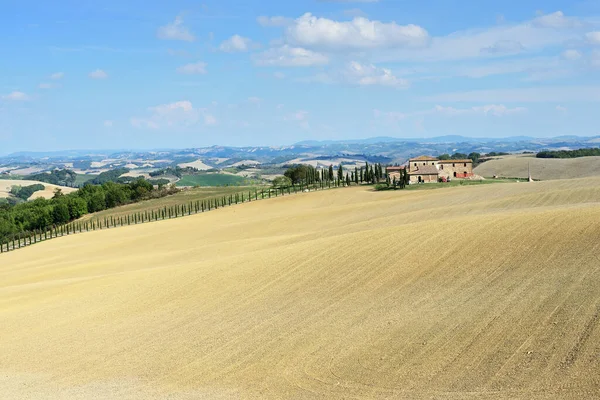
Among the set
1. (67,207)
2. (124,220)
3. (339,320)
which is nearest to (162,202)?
(67,207)

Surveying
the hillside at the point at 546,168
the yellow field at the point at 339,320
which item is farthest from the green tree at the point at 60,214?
the hillside at the point at 546,168

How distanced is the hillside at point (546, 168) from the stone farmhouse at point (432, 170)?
67.9 ft

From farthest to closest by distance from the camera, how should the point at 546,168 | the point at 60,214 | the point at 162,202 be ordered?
the point at 546,168 → the point at 162,202 → the point at 60,214

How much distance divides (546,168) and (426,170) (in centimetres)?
5002

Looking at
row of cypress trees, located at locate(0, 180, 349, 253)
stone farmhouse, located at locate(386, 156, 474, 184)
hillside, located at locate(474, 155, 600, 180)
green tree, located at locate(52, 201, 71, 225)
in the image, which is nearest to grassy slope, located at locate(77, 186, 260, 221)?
green tree, located at locate(52, 201, 71, 225)

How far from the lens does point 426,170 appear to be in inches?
4493

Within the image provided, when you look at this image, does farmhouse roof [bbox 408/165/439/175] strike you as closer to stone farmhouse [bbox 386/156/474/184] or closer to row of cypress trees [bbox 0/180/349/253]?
stone farmhouse [bbox 386/156/474/184]

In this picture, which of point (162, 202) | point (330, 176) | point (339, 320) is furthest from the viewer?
point (330, 176)

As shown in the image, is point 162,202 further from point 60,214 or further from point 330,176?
point 330,176

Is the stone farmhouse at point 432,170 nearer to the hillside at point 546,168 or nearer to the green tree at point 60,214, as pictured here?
the hillside at point 546,168

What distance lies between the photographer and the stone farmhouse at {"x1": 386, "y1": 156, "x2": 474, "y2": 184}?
111625 mm

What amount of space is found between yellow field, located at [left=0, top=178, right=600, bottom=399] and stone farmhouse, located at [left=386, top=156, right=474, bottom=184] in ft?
219

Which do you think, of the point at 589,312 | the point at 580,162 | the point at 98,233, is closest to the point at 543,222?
the point at 589,312

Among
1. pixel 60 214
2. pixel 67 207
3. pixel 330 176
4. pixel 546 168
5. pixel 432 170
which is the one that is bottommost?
pixel 60 214
